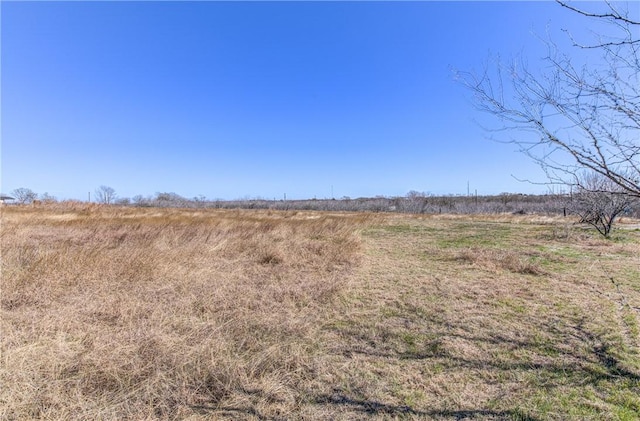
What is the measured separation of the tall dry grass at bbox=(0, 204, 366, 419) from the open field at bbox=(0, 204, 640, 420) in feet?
0.05

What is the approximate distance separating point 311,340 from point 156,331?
164cm

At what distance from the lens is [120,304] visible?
3816 mm

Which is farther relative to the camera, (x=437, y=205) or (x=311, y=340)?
(x=437, y=205)

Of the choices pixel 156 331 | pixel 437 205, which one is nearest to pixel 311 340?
pixel 156 331

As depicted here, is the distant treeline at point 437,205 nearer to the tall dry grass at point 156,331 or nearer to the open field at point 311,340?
the open field at point 311,340

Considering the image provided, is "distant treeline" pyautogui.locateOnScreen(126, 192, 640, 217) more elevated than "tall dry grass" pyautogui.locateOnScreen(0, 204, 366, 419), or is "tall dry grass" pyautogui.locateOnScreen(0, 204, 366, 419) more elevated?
"distant treeline" pyautogui.locateOnScreen(126, 192, 640, 217)

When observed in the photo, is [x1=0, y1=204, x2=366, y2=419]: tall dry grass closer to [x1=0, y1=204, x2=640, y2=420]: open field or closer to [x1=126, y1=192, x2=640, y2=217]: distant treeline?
[x1=0, y1=204, x2=640, y2=420]: open field

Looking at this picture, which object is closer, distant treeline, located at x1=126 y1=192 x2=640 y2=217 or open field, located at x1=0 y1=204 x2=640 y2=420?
open field, located at x1=0 y1=204 x2=640 y2=420

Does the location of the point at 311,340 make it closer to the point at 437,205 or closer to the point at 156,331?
the point at 156,331

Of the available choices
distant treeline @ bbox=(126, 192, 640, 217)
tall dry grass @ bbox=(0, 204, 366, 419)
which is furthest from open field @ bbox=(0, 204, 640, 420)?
distant treeline @ bbox=(126, 192, 640, 217)

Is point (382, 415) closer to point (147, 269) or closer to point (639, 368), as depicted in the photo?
point (639, 368)

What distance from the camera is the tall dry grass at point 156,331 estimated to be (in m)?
2.12

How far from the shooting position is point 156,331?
122 inches

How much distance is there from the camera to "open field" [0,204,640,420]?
210 centimetres
